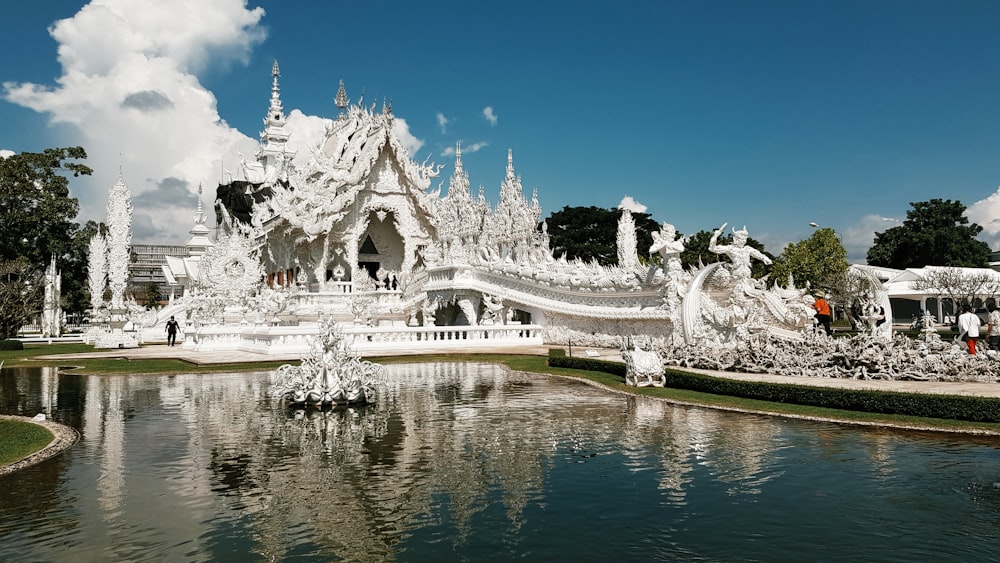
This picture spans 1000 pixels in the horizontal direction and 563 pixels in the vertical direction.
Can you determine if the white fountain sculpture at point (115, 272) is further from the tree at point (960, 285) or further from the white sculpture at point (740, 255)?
the tree at point (960, 285)

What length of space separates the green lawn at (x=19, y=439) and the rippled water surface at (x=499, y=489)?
511 mm

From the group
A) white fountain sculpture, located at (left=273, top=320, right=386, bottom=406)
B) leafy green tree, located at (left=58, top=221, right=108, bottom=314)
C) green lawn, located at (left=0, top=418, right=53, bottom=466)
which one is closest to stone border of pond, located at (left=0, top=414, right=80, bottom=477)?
green lawn, located at (left=0, top=418, right=53, bottom=466)

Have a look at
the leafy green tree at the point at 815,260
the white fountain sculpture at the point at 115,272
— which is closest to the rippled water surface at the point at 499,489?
the white fountain sculpture at the point at 115,272

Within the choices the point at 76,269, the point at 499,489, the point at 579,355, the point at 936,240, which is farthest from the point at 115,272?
the point at 936,240

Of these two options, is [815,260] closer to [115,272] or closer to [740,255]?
[740,255]

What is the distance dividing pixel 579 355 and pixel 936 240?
1995 inches

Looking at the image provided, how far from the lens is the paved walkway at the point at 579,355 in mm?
12617

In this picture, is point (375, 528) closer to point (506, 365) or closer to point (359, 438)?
point (359, 438)

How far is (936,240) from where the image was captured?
58688 millimetres

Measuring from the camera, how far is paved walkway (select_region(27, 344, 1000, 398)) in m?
12.6

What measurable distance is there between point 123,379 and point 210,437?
9527mm

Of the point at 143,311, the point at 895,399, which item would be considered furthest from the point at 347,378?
the point at 143,311

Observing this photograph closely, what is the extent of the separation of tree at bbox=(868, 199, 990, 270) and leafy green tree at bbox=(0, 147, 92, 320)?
214 feet

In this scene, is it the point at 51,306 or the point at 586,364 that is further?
the point at 51,306
